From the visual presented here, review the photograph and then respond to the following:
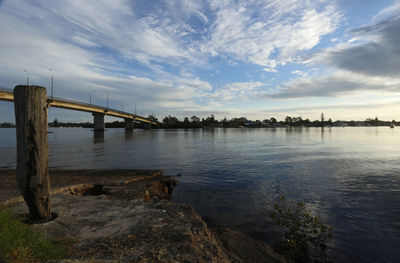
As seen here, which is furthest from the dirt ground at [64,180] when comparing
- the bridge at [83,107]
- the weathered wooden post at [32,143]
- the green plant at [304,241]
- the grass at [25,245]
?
the bridge at [83,107]

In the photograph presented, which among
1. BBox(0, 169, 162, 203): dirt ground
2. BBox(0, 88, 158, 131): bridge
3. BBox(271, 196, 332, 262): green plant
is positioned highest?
BBox(0, 88, 158, 131): bridge

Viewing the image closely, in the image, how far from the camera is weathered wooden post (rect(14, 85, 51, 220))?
543 cm

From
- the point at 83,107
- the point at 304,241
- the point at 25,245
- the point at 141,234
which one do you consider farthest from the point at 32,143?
the point at 83,107

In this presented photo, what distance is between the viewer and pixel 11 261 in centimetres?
364

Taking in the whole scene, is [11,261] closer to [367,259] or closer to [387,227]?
[367,259]

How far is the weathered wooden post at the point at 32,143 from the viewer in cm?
543

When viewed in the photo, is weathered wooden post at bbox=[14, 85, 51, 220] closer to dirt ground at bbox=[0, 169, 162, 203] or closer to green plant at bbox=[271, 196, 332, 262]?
dirt ground at bbox=[0, 169, 162, 203]

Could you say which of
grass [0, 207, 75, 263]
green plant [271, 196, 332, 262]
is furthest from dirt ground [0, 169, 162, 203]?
green plant [271, 196, 332, 262]

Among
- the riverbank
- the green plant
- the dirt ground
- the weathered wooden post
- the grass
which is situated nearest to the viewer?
the grass

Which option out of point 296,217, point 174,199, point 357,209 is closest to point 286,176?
point 357,209

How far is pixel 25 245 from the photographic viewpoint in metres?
4.18

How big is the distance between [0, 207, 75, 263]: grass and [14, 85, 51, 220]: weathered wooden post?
91 cm

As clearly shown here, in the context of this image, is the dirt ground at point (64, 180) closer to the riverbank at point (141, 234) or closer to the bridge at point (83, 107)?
the riverbank at point (141, 234)

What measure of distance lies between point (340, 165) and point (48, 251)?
24.8 m
